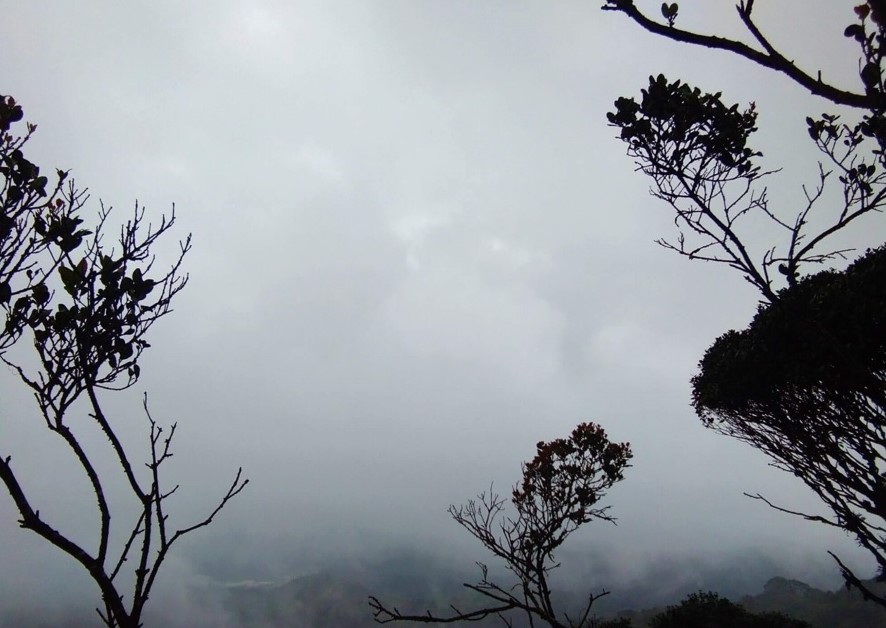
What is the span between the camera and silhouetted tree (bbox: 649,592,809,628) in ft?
74.2

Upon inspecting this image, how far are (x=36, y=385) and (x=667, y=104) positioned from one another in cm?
676

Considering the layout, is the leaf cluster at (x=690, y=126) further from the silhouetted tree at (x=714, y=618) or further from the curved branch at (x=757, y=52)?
the silhouetted tree at (x=714, y=618)

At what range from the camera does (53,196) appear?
14.0ft

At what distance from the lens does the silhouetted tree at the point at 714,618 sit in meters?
22.6

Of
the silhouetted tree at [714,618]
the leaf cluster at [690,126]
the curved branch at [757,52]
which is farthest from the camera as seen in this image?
the silhouetted tree at [714,618]

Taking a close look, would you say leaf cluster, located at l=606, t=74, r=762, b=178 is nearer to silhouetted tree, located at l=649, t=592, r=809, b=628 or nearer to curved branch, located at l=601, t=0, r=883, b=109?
curved branch, located at l=601, t=0, r=883, b=109

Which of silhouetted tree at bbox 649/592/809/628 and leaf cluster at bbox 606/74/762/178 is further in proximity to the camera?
silhouetted tree at bbox 649/592/809/628

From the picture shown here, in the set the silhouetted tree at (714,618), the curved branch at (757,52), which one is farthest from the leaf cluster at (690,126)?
the silhouetted tree at (714,618)

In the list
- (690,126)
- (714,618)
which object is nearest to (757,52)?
(690,126)

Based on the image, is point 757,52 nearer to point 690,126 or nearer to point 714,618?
point 690,126

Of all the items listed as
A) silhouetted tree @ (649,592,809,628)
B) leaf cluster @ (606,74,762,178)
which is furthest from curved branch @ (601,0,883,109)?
silhouetted tree @ (649,592,809,628)

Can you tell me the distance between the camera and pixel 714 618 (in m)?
22.8

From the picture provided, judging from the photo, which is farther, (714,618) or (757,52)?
(714,618)

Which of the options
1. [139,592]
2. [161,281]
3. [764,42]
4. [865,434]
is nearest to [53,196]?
[161,281]
